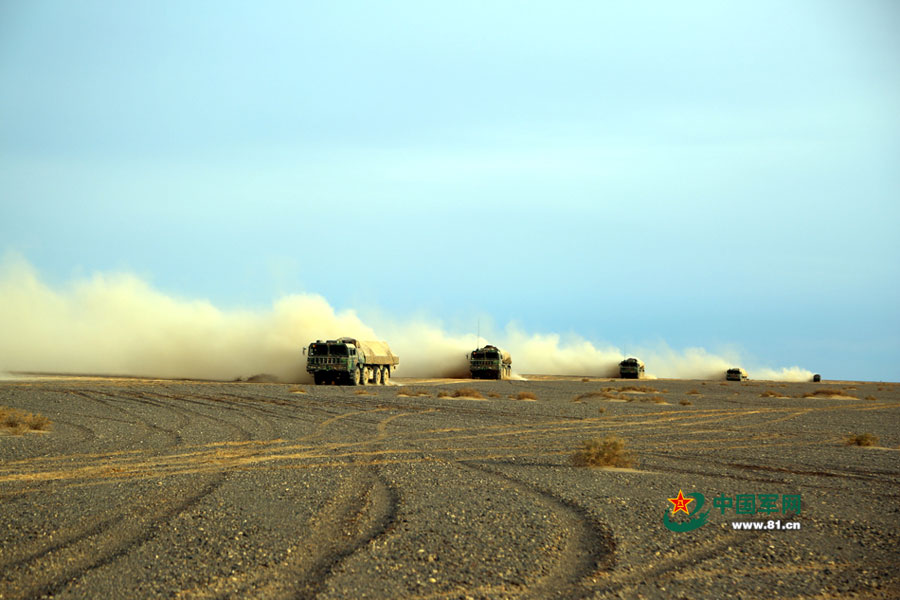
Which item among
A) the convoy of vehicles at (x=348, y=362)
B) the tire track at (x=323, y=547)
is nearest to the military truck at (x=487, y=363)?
the convoy of vehicles at (x=348, y=362)

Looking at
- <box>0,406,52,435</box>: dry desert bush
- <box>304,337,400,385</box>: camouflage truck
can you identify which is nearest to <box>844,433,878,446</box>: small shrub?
<box>0,406,52,435</box>: dry desert bush

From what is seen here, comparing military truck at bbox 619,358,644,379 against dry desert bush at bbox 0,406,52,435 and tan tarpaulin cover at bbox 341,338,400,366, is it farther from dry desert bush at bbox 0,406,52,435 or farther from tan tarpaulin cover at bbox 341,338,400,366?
dry desert bush at bbox 0,406,52,435

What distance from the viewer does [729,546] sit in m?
7.60

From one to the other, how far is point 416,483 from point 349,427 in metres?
9.35

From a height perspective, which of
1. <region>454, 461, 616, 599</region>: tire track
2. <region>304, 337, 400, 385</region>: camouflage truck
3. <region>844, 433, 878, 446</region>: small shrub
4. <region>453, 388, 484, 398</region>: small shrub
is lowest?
<region>454, 461, 616, 599</region>: tire track

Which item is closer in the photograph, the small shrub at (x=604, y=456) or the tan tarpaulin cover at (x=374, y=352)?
the small shrub at (x=604, y=456)

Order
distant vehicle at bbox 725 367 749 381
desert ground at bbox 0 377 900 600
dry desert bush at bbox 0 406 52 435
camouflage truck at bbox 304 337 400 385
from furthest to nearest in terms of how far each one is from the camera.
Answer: distant vehicle at bbox 725 367 749 381
camouflage truck at bbox 304 337 400 385
dry desert bush at bbox 0 406 52 435
desert ground at bbox 0 377 900 600

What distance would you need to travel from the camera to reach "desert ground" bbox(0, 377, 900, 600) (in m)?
6.18

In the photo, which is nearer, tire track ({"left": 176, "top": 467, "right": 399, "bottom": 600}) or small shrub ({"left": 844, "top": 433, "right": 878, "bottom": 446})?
tire track ({"left": 176, "top": 467, "right": 399, "bottom": 600})

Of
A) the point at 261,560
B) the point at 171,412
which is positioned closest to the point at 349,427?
the point at 171,412

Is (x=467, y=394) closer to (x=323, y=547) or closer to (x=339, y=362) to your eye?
(x=339, y=362)

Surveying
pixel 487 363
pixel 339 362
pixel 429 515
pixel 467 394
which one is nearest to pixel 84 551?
pixel 429 515

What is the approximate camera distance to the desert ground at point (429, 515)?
20.3ft

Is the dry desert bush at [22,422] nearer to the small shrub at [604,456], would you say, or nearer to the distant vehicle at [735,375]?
the small shrub at [604,456]
